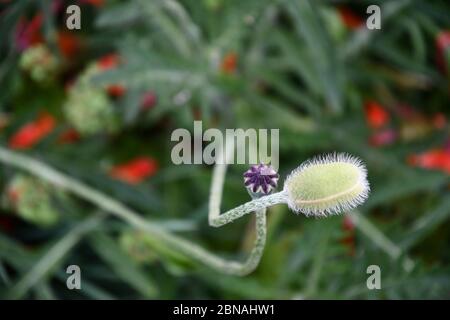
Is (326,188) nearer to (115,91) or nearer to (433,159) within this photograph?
(433,159)

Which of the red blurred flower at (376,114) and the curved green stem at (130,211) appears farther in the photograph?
the red blurred flower at (376,114)

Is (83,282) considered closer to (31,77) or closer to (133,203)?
(133,203)

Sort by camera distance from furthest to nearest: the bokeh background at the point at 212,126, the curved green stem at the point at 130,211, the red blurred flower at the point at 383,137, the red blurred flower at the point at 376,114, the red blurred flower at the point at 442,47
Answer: the red blurred flower at the point at 376,114 → the red blurred flower at the point at 383,137 → the red blurred flower at the point at 442,47 → the bokeh background at the point at 212,126 → the curved green stem at the point at 130,211

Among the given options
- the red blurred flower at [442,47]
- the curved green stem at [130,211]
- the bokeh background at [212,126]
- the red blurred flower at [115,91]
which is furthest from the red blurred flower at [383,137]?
the red blurred flower at [115,91]

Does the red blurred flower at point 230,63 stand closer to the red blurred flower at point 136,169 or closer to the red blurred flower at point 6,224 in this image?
the red blurred flower at point 136,169

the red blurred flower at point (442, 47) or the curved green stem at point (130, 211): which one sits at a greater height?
the red blurred flower at point (442, 47)

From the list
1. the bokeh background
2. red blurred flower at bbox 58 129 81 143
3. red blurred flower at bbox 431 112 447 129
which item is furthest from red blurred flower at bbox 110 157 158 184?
red blurred flower at bbox 431 112 447 129

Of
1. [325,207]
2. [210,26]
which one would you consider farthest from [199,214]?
[325,207]
